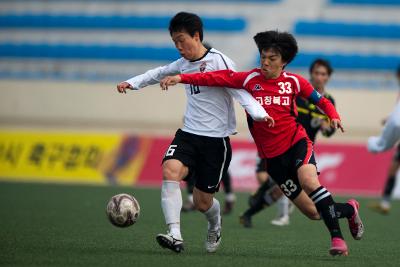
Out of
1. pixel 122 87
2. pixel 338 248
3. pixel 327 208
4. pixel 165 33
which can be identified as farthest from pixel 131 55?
pixel 338 248

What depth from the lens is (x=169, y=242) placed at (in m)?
7.85

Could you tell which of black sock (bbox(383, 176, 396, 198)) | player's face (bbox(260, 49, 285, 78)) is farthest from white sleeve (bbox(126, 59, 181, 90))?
black sock (bbox(383, 176, 396, 198))

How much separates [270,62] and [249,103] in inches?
16.3

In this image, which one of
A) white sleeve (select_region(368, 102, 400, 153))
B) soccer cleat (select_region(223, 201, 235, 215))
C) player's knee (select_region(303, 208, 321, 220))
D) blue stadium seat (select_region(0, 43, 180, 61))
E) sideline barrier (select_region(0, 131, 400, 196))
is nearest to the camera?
player's knee (select_region(303, 208, 321, 220))

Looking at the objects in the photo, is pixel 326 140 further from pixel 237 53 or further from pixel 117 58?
pixel 117 58

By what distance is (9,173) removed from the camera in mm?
21562

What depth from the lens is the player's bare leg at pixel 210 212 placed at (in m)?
8.37

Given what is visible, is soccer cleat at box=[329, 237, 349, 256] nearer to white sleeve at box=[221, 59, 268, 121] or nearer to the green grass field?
the green grass field

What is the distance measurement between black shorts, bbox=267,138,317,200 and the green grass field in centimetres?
61

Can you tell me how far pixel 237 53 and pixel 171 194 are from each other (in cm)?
1832

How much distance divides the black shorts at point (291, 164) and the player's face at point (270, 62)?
67cm

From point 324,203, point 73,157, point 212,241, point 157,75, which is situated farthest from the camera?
point 73,157

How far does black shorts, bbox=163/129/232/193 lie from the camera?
27.0ft

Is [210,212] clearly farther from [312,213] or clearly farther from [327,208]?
[327,208]
